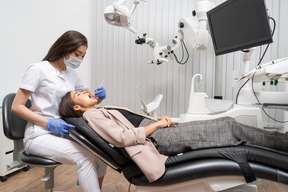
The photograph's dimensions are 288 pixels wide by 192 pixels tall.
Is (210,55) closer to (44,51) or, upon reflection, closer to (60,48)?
(60,48)

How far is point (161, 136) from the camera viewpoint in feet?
4.02

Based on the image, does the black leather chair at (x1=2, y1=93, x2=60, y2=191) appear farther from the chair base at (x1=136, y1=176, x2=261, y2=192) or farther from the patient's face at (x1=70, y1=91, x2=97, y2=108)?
the chair base at (x1=136, y1=176, x2=261, y2=192)

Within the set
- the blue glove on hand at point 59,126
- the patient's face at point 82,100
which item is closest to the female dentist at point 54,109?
the blue glove on hand at point 59,126

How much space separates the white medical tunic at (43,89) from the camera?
4.04ft

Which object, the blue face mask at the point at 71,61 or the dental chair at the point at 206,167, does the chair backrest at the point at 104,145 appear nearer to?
the dental chair at the point at 206,167

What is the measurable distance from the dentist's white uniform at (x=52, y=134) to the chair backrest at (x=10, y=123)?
0.09 meters

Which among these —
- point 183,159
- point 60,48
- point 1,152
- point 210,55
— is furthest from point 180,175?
point 210,55

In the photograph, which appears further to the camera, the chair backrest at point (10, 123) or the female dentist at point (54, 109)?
the chair backrest at point (10, 123)

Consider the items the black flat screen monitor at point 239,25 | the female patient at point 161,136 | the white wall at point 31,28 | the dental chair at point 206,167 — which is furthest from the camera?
the white wall at point 31,28

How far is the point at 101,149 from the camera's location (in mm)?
1043

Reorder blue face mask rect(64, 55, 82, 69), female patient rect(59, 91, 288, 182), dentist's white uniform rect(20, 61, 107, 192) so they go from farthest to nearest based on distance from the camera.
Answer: blue face mask rect(64, 55, 82, 69)
dentist's white uniform rect(20, 61, 107, 192)
female patient rect(59, 91, 288, 182)

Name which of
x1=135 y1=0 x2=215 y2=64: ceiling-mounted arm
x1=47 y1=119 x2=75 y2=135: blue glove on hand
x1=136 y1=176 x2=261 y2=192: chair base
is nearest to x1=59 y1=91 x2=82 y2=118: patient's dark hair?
x1=47 y1=119 x2=75 y2=135: blue glove on hand

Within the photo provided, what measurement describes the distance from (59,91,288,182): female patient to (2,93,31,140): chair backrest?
0.31 m

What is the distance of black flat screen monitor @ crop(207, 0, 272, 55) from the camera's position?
4.09 ft
